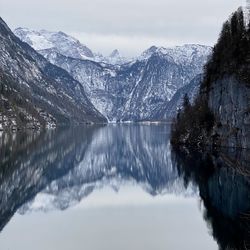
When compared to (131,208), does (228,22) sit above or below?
above

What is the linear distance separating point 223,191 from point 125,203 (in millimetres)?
13001

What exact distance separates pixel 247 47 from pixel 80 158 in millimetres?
47770

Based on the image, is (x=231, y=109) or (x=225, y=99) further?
Answer: (x=225, y=99)

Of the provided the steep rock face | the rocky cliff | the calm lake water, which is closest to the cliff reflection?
the calm lake water

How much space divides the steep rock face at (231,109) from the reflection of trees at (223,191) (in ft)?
23.7

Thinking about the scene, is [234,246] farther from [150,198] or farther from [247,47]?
[247,47]

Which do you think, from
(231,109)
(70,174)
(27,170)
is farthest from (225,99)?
(27,170)

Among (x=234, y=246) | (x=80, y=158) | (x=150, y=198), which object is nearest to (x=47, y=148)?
(x=80, y=158)

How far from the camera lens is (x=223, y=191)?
7706 centimetres

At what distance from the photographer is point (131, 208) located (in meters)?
71.2

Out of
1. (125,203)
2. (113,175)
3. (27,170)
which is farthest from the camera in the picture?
(113,175)

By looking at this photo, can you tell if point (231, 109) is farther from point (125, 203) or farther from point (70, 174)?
point (125, 203)

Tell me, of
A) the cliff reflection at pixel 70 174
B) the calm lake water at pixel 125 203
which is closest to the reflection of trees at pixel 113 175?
the cliff reflection at pixel 70 174

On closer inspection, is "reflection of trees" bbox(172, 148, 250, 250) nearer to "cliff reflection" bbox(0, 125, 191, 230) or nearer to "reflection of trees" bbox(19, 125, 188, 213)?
"cliff reflection" bbox(0, 125, 191, 230)
